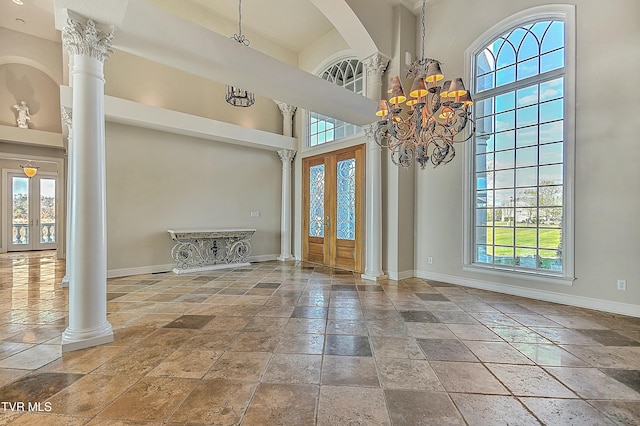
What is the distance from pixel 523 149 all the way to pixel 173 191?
20.8ft

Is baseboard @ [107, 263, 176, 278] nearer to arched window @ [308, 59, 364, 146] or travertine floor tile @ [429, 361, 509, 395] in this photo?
arched window @ [308, 59, 364, 146]

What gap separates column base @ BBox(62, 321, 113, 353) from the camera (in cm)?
→ 246

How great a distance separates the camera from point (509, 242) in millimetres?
4555

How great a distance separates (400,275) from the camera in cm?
536

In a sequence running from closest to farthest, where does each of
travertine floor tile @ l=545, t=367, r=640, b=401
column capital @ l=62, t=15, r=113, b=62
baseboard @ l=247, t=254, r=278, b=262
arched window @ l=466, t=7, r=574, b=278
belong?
travertine floor tile @ l=545, t=367, r=640, b=401
column capital @ l=62, t=15, r=113, b=62
arched window @ l=466, t=7, r=574, b=278
baseboard @ l=247, t=254, r=278, b=262

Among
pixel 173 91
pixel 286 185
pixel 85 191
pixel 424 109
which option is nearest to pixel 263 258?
pixel 286 185

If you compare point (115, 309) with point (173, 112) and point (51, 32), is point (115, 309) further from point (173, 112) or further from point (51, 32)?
point (51, 32)

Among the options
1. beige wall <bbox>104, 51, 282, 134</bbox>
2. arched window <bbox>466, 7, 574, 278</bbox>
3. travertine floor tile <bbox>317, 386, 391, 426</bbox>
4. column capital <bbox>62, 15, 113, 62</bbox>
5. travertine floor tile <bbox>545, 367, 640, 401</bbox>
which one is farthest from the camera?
beige wall <bbox>104, 51, 282, 134</bbox>

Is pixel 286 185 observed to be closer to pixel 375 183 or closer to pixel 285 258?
pixel 285 258

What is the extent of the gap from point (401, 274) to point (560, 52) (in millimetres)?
4040

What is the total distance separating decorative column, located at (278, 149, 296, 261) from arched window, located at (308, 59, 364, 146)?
28.8 inches

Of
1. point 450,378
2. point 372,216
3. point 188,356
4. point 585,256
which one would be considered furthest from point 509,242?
point 188,356

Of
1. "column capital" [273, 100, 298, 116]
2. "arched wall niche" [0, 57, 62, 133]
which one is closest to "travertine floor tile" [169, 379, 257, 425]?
"column capital" [273, 100, 298, 116]

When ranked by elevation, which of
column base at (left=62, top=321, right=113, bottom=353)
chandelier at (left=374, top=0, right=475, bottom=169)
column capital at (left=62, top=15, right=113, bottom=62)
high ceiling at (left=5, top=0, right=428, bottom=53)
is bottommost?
column base at (left=62, top=321, right=113, bottom=353)
